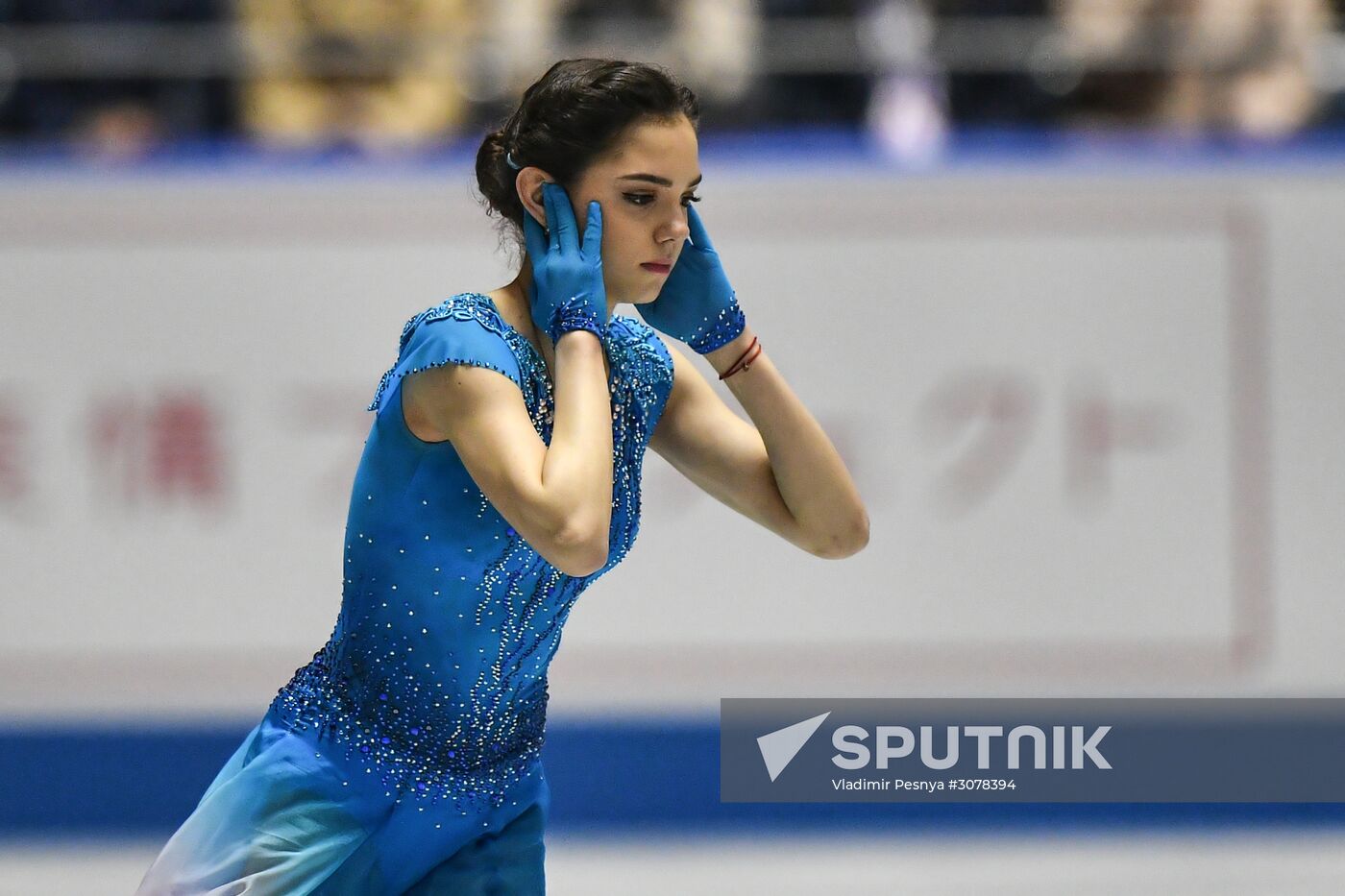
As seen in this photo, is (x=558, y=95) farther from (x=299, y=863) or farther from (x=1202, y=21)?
(x=1202, y=21)

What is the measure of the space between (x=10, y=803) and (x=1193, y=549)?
2.85 m

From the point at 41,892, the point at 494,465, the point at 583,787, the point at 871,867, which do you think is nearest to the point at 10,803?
the point at 41,892

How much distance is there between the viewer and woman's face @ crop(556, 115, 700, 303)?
1797 mm

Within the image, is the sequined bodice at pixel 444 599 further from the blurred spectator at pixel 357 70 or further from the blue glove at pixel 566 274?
the blurred spectator at pixel 357 70

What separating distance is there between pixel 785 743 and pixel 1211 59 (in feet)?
7.57

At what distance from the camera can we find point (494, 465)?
5.46 feet

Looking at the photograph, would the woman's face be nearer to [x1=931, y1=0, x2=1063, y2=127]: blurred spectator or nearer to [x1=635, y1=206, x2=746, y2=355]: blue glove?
[x1=635, y1=206, x2=746, y2=355]: blue glove

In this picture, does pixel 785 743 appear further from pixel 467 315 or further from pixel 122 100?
pixel 122 100

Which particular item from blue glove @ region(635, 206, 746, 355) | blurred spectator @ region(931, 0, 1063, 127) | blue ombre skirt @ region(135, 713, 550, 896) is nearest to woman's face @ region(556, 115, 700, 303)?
blue glove @ region(635, 206, 746, 355)

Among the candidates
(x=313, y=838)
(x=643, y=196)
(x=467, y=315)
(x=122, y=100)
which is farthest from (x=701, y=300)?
(x=122, y=100)

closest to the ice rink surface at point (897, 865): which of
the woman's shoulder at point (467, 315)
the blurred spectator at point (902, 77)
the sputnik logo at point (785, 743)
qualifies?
the sputnik logo at point (785, 743)

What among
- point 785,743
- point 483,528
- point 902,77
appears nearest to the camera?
point 483,528

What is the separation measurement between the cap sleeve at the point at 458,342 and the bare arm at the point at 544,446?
13 mm

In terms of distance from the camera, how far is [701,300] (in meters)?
1.96
